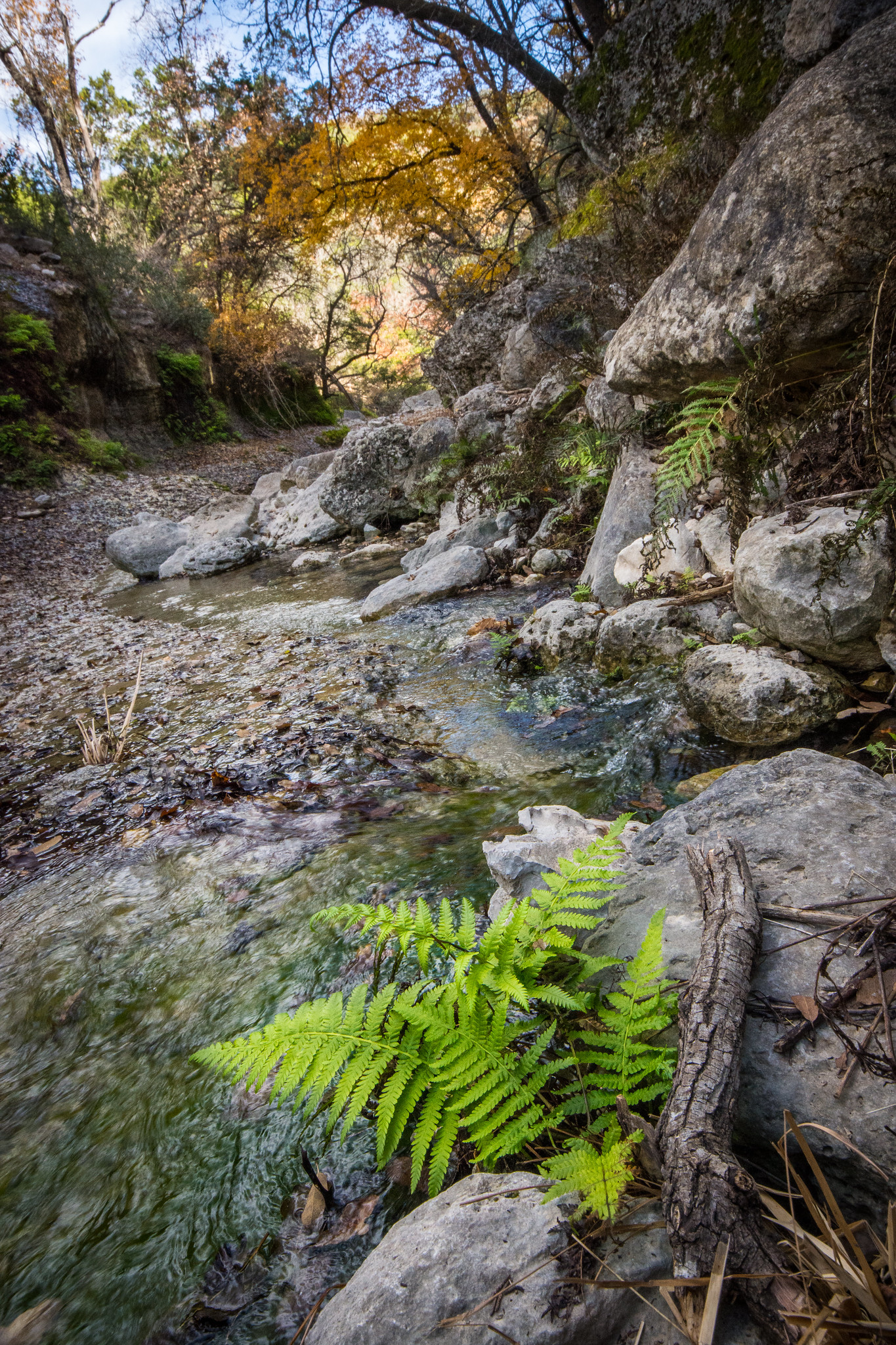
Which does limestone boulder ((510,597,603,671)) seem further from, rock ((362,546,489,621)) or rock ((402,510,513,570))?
rock ((402,510,513,570))

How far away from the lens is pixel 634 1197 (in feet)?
3.58

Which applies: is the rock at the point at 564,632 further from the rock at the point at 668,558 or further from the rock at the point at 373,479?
the rock at the point at 373,479

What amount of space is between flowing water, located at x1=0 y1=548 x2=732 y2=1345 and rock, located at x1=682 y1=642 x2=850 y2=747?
19cm

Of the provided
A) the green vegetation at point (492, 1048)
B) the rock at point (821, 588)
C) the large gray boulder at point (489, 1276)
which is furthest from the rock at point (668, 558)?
the large gray boulder at point (489, 1276)

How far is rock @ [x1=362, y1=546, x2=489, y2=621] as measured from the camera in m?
7.01

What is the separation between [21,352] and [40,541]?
7.32 metres

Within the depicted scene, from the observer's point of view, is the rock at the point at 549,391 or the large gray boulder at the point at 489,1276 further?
the rock at the point at 549,391

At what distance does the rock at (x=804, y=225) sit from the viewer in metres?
3.25

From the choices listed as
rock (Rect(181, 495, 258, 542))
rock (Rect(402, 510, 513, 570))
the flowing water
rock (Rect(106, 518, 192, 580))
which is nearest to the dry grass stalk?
the flowing water

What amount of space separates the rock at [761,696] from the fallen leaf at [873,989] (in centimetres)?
213

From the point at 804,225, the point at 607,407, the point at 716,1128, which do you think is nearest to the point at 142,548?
the point at 607,407

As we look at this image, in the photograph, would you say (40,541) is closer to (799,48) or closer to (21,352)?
(21,352)

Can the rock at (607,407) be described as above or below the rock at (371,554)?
above

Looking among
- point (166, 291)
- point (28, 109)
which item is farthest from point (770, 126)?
→ point (28, 109)
